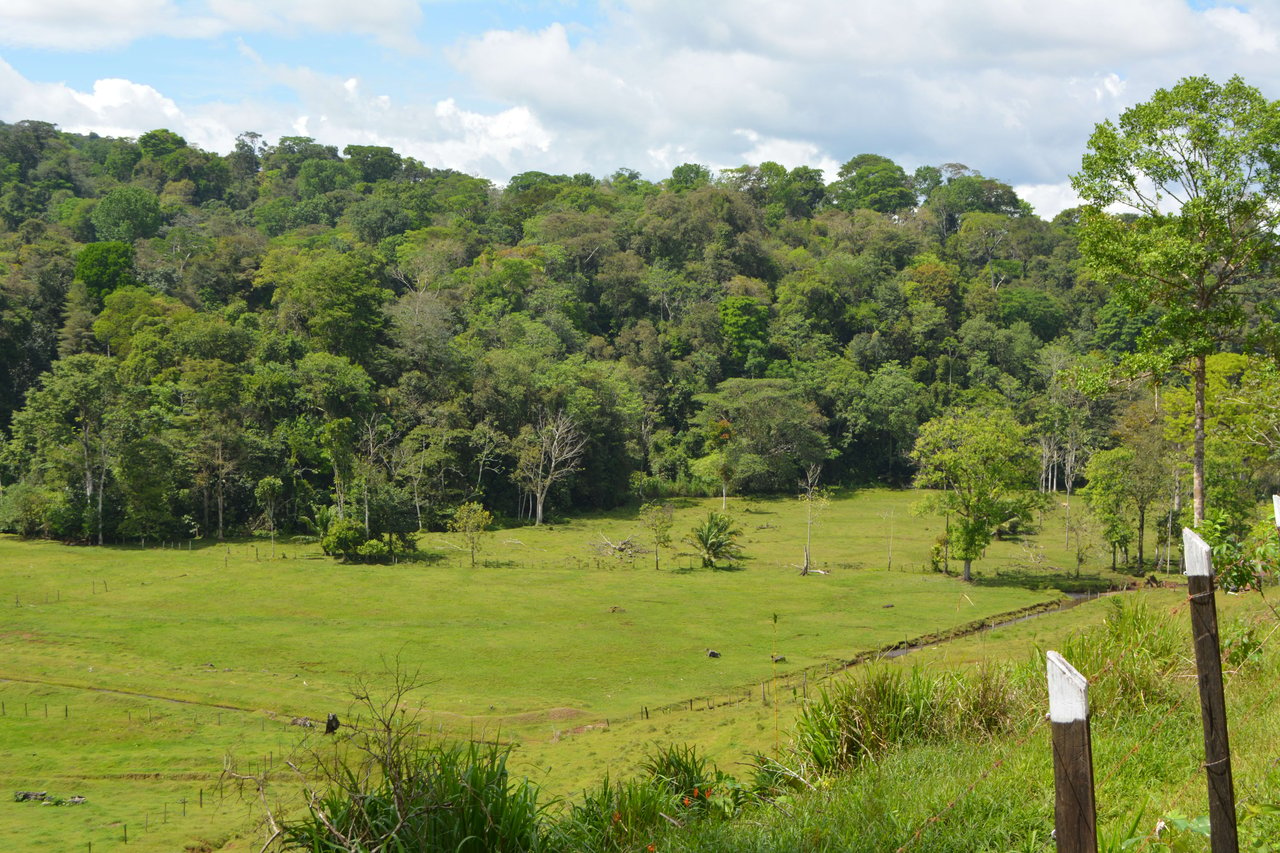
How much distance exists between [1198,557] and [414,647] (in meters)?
24.0

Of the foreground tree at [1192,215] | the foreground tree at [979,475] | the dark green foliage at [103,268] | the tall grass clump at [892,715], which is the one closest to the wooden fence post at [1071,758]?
the tall grass clump at [892,715]

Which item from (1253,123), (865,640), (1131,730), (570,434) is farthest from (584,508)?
(1131,730)

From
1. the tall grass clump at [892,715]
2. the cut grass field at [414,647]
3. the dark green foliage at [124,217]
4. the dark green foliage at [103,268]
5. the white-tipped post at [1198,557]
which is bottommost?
the cut grass field at [414,647]

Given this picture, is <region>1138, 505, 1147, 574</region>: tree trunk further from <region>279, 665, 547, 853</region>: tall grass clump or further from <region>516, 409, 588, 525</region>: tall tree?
<region>279, 665, 547, 853</region>: tall grass clump

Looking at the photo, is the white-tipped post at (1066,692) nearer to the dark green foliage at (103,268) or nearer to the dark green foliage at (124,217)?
the dark green foliage at (103,268)

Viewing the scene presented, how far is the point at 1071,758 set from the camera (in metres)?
3.00

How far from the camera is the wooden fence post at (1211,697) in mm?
3588

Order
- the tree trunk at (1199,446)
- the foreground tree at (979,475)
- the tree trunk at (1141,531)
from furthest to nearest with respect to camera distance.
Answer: the tree trunk at (1141,531) → the foreground tree at (979,475) → the tree trunk at (1199,446)

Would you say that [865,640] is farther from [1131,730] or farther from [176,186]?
[176,186]

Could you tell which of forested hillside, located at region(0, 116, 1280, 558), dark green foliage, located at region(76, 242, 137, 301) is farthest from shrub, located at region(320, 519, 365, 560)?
dark green foliage, located at region(76, 242, 137, 301)

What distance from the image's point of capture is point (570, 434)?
51.0 m

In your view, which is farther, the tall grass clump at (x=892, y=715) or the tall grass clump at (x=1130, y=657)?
the tall grass clump at (x=892, y=715)

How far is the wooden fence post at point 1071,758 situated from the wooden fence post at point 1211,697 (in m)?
0.84

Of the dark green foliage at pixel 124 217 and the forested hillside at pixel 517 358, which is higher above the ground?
the dark green foliage at pixel 124 217
